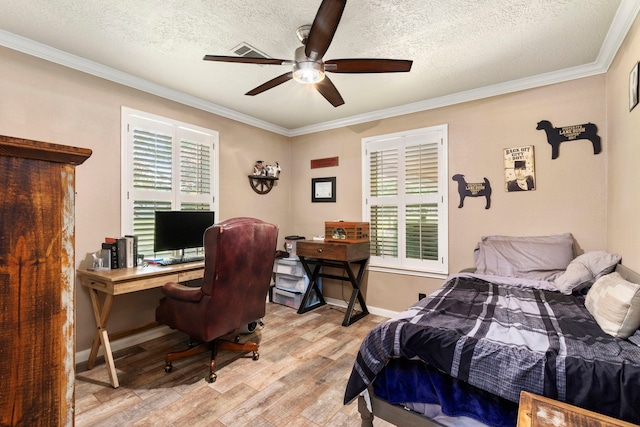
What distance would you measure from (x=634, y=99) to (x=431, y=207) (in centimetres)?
181

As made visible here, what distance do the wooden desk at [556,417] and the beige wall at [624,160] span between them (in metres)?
1.56

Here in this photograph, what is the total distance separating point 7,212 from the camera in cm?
55

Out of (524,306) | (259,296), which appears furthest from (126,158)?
(524,306)

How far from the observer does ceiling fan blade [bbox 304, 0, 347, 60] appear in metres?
1.52

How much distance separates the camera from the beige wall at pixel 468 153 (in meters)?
2.27

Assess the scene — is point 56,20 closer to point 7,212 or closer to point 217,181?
point 217,181

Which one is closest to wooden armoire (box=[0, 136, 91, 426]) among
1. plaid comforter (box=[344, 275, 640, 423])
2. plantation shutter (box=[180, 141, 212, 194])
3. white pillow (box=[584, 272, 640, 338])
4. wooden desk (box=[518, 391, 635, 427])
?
wooden desk (box=[518, 391, 635, 427])

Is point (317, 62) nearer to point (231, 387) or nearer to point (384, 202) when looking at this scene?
point (384, 202)

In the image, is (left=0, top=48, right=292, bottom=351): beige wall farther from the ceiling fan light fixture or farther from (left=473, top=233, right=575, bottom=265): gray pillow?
(left=473, top=233, right=575, bottom=265): gray pillow

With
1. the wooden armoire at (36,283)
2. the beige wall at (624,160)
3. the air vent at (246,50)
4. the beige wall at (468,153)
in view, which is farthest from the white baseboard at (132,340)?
the beige wall at (624,160)

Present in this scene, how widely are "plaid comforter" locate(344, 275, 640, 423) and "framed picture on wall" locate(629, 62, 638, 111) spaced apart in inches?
52.4

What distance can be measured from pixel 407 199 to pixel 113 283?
2975 mm

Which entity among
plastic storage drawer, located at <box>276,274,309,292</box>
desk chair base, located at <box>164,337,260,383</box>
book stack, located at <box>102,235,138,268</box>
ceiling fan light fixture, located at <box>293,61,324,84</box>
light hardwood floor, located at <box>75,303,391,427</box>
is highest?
ceiling fan light fixture, located at <box>293,61,324,84</box>

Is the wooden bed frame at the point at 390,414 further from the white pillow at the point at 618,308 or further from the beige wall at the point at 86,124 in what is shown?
the beige wall at the point at 86,124
